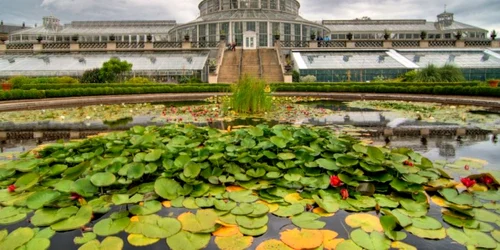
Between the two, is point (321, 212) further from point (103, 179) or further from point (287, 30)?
point (287, 30)

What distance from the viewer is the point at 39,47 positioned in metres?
35.7

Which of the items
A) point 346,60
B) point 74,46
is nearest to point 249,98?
point 346,60

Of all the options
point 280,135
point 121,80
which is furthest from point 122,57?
point 280,135

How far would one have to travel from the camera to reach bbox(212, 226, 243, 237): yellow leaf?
3086mm

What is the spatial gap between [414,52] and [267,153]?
33.1 metres

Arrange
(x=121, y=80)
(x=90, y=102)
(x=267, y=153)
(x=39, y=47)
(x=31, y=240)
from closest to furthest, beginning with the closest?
(x=31, y=240) → (x=267, y=153) → (x=90, y=102) → (x=121, y=80) → (x=39, y=47)

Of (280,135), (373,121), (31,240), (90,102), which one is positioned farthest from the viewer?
(90,102)

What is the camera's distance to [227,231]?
3145mm

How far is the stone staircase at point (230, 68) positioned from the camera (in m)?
29.4

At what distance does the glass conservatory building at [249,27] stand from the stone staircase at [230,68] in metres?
3.42

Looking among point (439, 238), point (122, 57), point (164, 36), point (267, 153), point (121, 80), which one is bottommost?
point (439, 238)

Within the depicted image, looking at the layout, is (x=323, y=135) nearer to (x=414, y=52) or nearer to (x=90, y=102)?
(x=90, y=102)

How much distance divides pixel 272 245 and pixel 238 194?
44.1 inches

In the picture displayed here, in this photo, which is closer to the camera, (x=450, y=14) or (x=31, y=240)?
(x=31, y=240)
